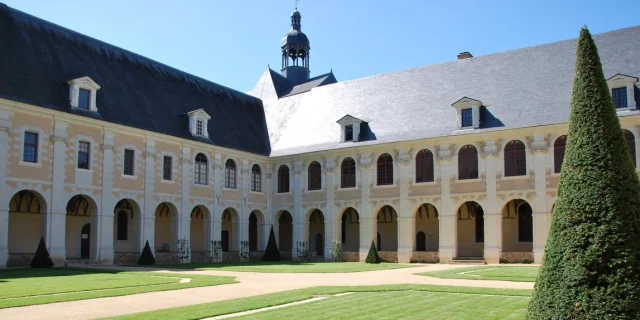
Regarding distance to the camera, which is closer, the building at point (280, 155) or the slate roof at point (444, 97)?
the building at point (280, 155)

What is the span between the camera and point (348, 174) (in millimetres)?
38969

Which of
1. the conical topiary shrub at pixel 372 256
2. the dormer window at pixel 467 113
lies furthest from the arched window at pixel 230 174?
the dormer window at pixel 467 113

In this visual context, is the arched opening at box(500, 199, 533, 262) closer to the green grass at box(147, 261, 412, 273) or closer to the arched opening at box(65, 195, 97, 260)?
the green grass at box(147, 261, 412, 273)

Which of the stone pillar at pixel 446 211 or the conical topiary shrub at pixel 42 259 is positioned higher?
the stone pillar at pixel 446 211

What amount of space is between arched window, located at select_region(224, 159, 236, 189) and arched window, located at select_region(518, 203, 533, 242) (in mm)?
17747

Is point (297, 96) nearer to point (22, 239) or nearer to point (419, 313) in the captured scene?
point (22, 239)

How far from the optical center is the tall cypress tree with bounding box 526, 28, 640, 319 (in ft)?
22.5

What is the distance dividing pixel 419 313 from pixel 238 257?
2876cm

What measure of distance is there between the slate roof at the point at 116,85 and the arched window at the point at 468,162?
13912 mm

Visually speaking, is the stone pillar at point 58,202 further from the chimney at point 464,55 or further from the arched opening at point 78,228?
the chimney at point 464,55

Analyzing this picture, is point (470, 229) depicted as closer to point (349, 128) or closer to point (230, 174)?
point (349, 128)

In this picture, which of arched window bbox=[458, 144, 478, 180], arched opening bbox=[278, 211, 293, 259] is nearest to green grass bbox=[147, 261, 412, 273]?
arched window bbox=[458, 144, 478, 180]

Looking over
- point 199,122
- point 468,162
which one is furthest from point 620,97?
point 199,122

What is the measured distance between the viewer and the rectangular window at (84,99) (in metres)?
30.8
